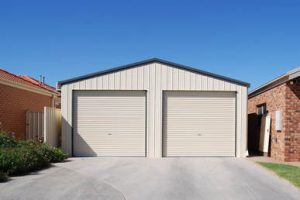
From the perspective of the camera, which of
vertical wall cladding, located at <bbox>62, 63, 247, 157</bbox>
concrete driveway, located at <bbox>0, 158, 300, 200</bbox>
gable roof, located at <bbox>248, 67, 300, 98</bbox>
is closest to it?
concrete driveway, located at <bbox>0, 158, 300, 200</bbox>

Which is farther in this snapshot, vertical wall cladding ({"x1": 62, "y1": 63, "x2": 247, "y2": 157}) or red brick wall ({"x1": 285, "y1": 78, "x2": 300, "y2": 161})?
vertical wall cladding ({"x1": 62, "y1": 63, "x2": 247, "y2": 157})

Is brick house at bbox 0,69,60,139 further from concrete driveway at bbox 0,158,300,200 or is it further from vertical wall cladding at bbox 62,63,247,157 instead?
concrete driveway at bbox 0,158,300,200

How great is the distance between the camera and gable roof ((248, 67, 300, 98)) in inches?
548

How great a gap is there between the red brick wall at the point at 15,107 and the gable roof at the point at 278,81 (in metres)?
10.7

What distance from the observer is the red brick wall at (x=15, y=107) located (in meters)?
16.5

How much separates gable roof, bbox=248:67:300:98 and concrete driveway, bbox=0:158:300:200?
328 centimetres

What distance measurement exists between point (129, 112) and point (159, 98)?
1367 mm

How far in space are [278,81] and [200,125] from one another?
3.52 meters

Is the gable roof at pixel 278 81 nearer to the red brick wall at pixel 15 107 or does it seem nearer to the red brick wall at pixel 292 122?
the red brick wall at pixel 292 122

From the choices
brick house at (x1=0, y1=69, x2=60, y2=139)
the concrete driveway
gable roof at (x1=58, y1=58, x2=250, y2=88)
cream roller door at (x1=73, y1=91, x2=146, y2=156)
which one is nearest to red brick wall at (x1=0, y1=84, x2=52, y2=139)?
brick house at (x1=0, y1=69, x2=60, y2=139)

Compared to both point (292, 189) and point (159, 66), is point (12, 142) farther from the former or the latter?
point (292, 189)

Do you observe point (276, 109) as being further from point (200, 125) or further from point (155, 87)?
point (155, 87)

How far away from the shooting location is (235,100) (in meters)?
16.7

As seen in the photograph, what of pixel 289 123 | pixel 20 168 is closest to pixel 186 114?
pixel 289 123
